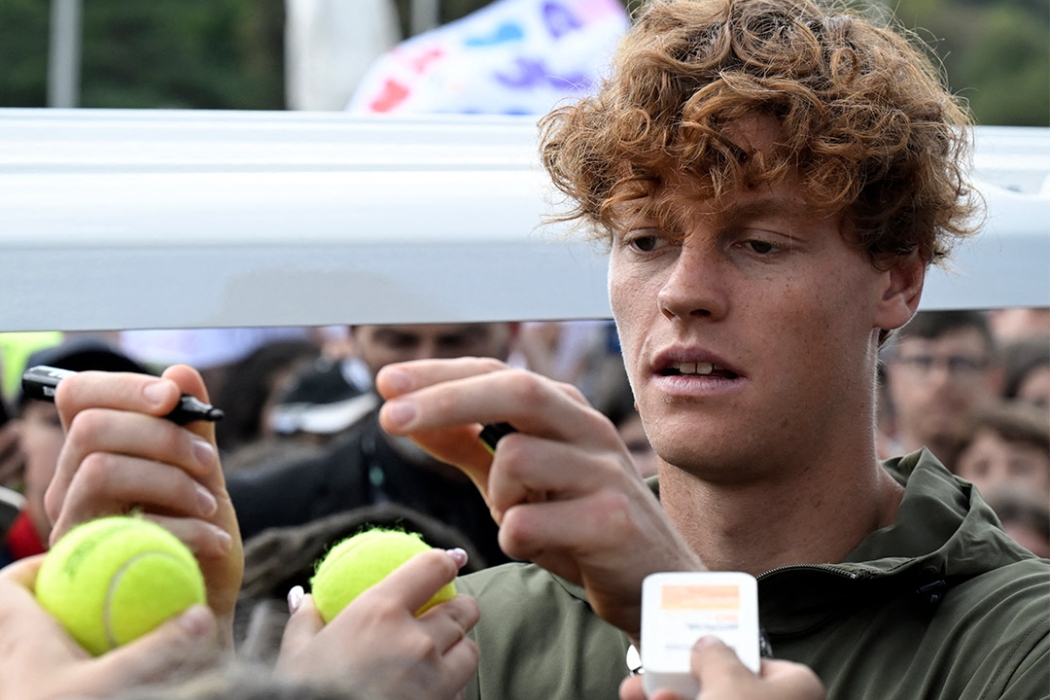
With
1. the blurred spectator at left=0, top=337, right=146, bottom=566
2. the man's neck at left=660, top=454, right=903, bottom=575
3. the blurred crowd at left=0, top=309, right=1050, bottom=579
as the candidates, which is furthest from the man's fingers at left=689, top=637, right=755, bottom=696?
the blurred spectator at left=0, top=337, right=146, bottom=566

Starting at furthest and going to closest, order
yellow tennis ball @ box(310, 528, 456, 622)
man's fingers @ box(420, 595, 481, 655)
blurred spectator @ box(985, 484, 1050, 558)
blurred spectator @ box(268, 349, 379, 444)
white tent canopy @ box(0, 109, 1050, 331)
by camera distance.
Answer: blurred spectator @ box(268, 349, 379, 444) → blurred spectator @ box(985, 484, 1050, 558) → white tent canopy @ box(0, 109, 1050, 331) → yellow tennis ball @ box(310, 528, 456, 622) → man's fingers @ box(420, 595, 481, 655)

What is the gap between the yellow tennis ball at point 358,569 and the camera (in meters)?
1.49

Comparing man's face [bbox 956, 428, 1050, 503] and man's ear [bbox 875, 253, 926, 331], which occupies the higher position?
man's ear [bbox 875, 253, 926, 331]

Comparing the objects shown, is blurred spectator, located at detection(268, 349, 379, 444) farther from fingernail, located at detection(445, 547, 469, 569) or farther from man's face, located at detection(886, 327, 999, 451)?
fingernail, located at detection(445, 547, 469, 569)

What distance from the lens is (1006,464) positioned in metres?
4.02

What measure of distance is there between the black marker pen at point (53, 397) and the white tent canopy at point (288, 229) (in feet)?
0.30

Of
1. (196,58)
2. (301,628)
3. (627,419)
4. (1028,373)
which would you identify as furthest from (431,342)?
(196,58)

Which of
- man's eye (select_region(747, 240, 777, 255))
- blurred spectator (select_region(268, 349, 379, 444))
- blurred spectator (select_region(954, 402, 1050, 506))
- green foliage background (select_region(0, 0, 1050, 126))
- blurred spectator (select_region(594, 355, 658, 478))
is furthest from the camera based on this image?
green foliage background (select_region(0, 0, 1050, 126))

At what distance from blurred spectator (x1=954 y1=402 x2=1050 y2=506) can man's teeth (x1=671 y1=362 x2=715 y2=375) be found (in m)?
2.27

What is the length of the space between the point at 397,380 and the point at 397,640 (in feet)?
0.88

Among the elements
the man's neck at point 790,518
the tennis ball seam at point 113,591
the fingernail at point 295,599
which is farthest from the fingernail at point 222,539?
the man's neck at point 790,518

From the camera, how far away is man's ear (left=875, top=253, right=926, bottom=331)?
6.97 feet

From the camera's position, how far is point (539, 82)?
5.26 metres

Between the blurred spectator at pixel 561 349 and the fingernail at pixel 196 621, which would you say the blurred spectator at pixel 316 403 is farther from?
the fingernail at pixel 196 621
